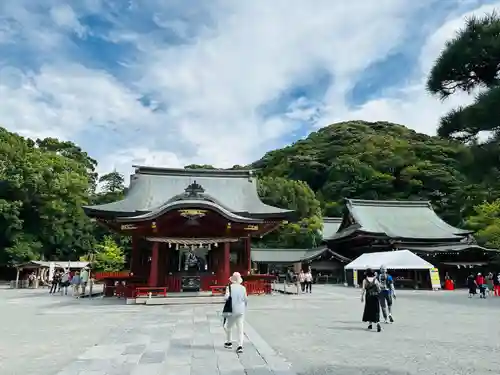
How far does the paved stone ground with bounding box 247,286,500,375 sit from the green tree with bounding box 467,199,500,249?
19693mm

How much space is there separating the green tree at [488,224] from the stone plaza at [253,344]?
67.0 feet

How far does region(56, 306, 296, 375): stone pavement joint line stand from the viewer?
18.3 ft

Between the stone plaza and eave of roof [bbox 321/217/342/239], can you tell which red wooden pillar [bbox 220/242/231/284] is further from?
eave of roof [bbox 321/217/342/239]

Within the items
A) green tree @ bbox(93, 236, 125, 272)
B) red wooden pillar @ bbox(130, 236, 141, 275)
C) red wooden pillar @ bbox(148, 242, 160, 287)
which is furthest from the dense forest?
red wooden pillar @ bbox(130, 236, 141, 275)

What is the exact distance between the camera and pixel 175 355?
650cm

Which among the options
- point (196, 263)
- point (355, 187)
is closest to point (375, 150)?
point (355, 187)

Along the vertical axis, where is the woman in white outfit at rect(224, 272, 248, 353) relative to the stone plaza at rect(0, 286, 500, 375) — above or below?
above

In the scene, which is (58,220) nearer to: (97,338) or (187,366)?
(97,338)

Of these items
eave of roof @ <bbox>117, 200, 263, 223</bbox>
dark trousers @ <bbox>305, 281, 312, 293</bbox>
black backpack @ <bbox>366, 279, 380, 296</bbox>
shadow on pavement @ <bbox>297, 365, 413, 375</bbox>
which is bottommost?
shadow on pavement @ <bbox>297, 365, 413, 375</bbox>

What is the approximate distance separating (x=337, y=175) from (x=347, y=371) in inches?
2194

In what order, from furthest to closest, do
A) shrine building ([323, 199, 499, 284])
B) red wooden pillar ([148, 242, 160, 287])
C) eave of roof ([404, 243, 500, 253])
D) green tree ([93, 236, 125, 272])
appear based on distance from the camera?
green tree ([93, 236, 125, 272])
shrine building ([323, 199, 499, 284])
eave of roof ([404, 243, 500, 253])
red wooden pillar ([148, 242, 160, 287])

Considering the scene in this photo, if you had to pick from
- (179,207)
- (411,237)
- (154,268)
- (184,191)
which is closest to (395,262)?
(179,207)

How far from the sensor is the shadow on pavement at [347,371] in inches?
217

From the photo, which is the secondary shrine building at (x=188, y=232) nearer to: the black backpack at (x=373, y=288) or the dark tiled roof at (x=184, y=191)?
the dark tiled roof at (x=184, y=191)
